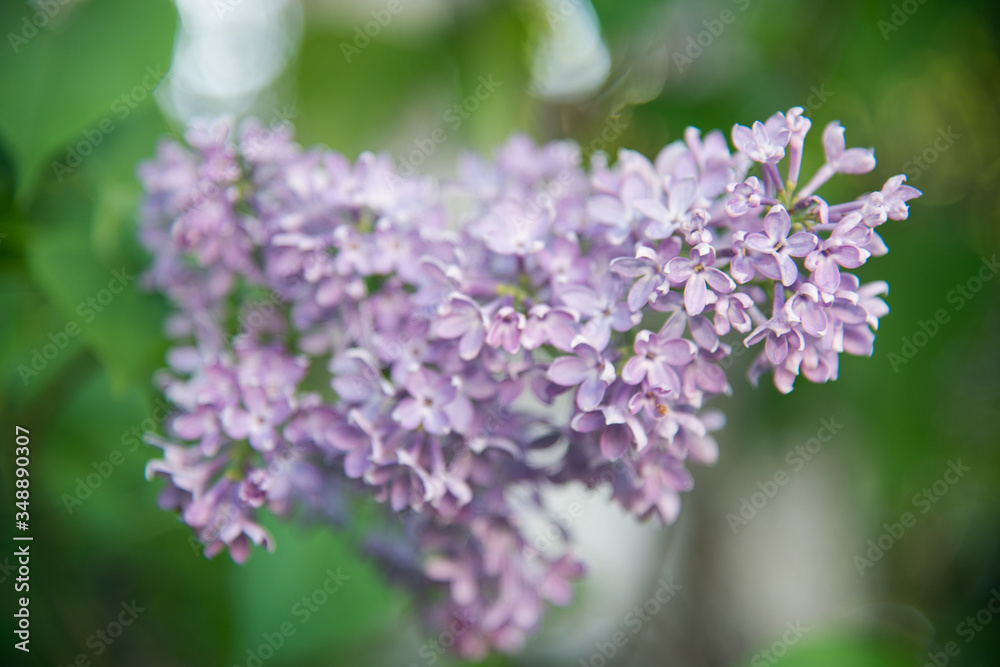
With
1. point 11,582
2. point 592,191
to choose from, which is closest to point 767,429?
point 592,191

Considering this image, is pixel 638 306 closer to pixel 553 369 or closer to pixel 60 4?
pixel 553 369

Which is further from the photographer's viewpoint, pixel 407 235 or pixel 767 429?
pixel 767 429
